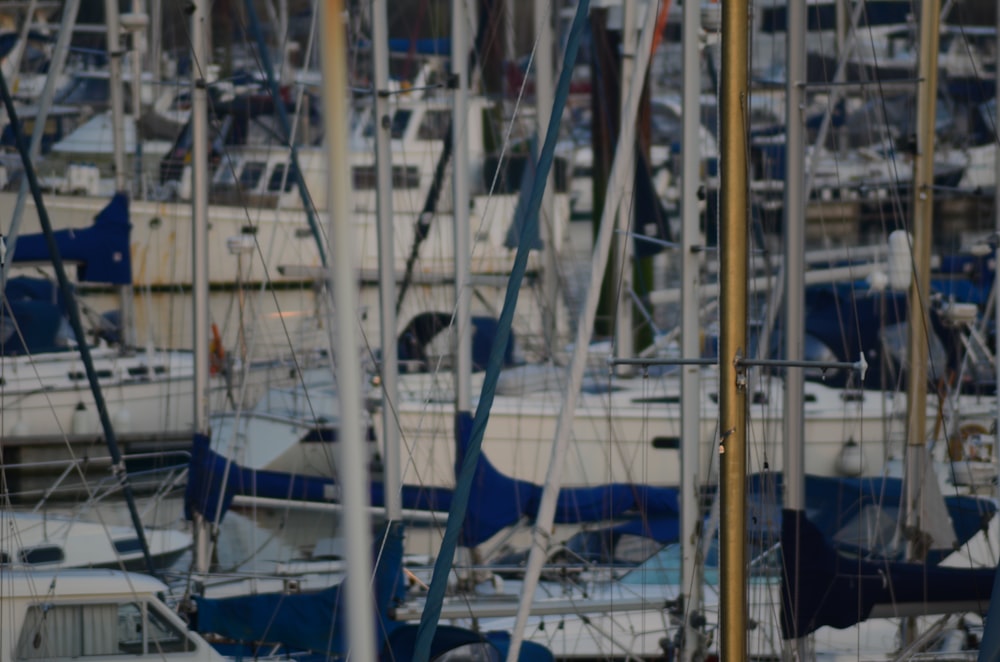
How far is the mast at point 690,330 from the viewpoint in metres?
8.39

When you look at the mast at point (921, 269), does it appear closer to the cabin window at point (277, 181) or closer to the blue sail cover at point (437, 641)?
the blue sail cover at point (437, 641)

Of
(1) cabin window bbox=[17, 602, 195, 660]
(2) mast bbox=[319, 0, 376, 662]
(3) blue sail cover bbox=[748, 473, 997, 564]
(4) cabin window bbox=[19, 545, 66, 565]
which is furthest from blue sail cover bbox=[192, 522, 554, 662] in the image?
(2) mast bbox=[319, 0, 376, 662]

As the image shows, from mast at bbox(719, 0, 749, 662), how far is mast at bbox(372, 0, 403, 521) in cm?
358

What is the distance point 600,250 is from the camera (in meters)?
7.80

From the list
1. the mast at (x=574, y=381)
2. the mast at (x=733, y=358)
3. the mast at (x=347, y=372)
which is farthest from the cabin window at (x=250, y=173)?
the mast at (x=347, y=372)

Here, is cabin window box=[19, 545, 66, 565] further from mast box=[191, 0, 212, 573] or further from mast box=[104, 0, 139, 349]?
mast box=[104, 0, 139, 349]

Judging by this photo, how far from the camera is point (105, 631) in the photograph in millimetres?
7879

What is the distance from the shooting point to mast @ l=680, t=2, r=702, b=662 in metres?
8.39

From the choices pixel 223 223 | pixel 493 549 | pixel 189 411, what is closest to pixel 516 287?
pixel 493 549

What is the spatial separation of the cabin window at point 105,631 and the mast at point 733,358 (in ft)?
12.0

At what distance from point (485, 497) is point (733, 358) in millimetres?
5293

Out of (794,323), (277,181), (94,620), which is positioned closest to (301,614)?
(94,620)

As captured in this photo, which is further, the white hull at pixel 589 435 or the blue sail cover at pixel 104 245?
the blue sail cover at pixel 104 245

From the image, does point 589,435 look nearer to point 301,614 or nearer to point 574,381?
point 301,614
